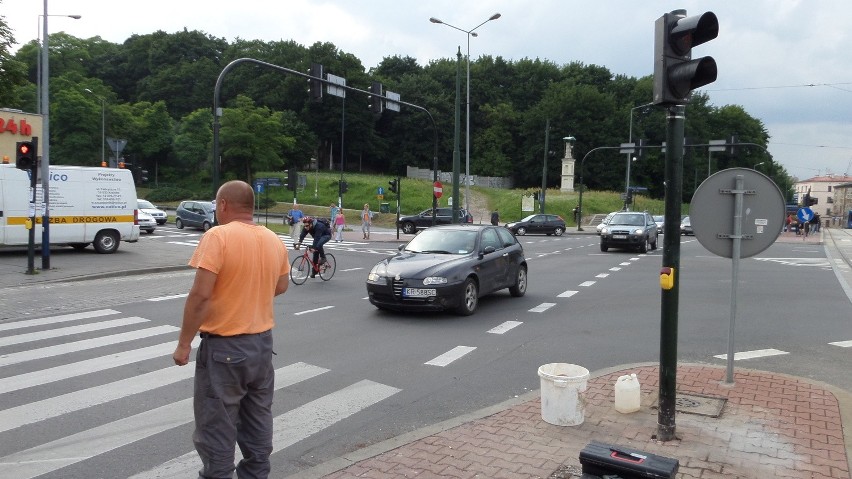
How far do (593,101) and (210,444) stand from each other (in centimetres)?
8860

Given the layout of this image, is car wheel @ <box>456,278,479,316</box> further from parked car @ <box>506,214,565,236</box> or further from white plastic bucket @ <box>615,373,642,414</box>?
parked car @ <box>506,214,565,236</box>

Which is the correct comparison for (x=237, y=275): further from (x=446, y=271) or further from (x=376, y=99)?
(x=376, y=99)

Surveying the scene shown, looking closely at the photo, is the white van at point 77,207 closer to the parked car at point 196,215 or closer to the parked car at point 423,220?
the parked car at point 196,215

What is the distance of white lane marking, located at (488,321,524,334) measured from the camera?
10164 millimetres

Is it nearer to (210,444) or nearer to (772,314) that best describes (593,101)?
(772,314)

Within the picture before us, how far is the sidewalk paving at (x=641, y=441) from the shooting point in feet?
15.3

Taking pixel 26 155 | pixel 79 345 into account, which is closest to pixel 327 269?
pixel 26 155

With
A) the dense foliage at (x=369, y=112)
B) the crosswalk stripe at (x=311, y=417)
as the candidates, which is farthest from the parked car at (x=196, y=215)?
the dense foliage at (x=369, y=112)

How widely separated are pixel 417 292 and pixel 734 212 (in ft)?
18.2

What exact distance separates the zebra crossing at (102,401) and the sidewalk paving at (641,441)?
96 cm

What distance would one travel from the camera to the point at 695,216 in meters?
6.45

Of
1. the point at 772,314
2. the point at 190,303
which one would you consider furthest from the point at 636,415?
the point at 772,314

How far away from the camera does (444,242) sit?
→ 12531mm

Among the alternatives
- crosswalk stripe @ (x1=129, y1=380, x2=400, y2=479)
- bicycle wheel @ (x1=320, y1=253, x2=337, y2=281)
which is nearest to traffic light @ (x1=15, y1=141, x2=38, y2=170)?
bicycle wheel @ (x1=320, y1=253, x2=337, y2=281)
